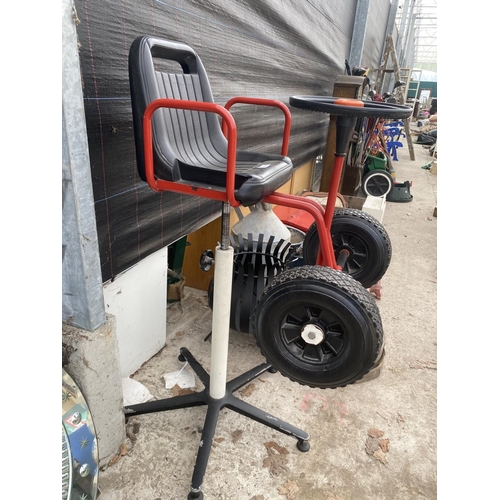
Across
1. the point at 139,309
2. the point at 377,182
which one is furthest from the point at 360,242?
the point at 377,182

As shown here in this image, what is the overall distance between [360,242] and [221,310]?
0.68 meters

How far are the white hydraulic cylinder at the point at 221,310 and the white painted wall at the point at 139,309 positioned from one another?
51cm

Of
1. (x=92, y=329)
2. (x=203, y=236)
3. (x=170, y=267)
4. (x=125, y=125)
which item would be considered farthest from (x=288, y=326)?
(x=170, y=267)

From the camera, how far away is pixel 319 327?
43.4 inches

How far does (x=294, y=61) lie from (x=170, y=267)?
80.1 inches

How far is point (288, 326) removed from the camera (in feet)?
3.79

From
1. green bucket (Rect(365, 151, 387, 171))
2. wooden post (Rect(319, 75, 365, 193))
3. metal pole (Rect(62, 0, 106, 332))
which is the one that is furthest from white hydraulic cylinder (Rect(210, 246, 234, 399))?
green bucket (Rect(365, 151, 387, 171))

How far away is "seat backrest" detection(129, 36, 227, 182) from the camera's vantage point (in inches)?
42.9

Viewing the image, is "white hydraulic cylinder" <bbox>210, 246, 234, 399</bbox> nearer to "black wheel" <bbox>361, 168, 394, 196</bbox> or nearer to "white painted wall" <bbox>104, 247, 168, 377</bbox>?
"white painted wall" <bbox>104, 247, 168, 377</bbox>

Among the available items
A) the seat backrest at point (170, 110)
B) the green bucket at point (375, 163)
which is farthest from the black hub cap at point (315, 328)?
the green bucket at point (375, 163)

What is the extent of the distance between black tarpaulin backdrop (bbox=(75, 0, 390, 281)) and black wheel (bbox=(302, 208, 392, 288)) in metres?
0.73

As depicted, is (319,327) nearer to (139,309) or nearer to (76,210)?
(76,210)

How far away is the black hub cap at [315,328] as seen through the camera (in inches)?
44.1

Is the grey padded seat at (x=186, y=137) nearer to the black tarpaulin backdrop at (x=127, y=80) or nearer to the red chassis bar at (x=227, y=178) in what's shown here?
the red chassis bar at (x=227, y=178)
